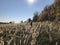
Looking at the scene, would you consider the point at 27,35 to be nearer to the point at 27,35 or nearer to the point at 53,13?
the point at 27,35

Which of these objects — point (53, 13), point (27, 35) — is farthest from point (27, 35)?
point (53, 13)

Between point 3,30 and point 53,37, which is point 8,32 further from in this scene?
point 53,37

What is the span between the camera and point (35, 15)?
32531 mm

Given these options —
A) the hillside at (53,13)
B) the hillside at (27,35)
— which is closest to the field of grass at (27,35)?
the hillside at (27,35)

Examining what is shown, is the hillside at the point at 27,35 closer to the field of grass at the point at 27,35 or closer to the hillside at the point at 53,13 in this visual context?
the field of grass at the point at 27,35

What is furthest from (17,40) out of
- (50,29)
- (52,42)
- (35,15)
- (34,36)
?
(35,15)

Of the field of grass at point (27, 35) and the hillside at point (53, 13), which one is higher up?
the hillside at point (53, 13)

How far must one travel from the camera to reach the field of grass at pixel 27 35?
8.30 meters

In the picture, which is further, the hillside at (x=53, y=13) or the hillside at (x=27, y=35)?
the hillside at (x=53, y=13)

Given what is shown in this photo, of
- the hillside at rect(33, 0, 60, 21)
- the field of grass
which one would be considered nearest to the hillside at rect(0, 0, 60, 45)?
the field of grass

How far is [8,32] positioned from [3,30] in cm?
36

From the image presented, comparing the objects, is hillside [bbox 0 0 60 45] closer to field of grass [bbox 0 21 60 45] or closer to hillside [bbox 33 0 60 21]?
field of grass [bbox 0 21 60 45]

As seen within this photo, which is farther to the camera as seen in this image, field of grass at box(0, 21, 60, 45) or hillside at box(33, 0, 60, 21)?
hillside at box(33, 0, 60, 21)

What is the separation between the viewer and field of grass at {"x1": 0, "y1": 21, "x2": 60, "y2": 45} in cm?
830
